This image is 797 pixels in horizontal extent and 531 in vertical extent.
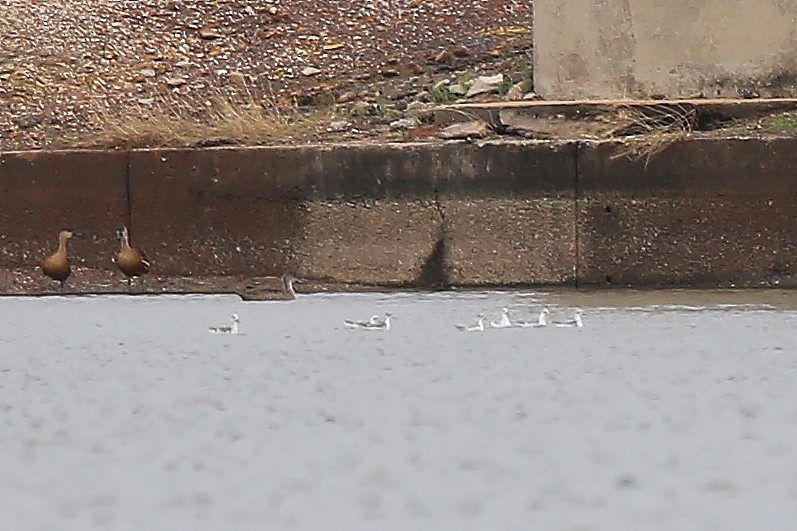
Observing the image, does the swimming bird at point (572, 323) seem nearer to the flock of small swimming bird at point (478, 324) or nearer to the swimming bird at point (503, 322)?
the flock of small swimming bird at point (478, 324)

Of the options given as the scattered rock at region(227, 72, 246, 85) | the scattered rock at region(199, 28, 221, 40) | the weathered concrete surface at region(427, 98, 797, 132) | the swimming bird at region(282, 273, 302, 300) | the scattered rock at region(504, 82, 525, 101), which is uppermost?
the scattered rock at region(199, 28, 221, 40)

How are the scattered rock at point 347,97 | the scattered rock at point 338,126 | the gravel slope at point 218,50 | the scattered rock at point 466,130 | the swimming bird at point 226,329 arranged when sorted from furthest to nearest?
the gravel slope at point 218,50 → the scattered rock at point 347,97 → the scattered rock at point 338,126 → the scattered rock at point 466,130 → the swimming bird at point 226,329

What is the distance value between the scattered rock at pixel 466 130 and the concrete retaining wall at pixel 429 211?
14.8 inches

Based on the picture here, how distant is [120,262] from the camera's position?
8836mm

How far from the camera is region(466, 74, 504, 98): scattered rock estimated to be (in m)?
10.4

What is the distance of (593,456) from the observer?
3852 mm

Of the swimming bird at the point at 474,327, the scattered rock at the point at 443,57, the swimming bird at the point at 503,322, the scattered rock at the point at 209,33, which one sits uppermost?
the scattered rock at the point at 209,33

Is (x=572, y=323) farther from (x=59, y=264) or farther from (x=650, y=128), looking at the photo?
(x=59, y=264)

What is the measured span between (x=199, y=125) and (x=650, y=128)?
8.22 ft

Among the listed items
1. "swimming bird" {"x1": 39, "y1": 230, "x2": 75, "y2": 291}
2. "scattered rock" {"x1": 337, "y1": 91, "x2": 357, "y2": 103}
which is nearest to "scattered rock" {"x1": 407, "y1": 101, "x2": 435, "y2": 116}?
"scattered rock" {"x1": 337, "y1": 91, "x2": 357, "y2": 103}

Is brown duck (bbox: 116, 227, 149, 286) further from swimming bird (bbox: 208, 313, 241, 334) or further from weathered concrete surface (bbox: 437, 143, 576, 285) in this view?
swimming bird (bbox: 208, 313, 241, 334)

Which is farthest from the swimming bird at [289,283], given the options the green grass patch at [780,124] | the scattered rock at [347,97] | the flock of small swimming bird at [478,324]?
the green grass patch at [780,124]

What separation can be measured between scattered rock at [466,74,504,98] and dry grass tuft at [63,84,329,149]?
0.87m

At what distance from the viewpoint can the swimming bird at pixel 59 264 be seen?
349 inches
